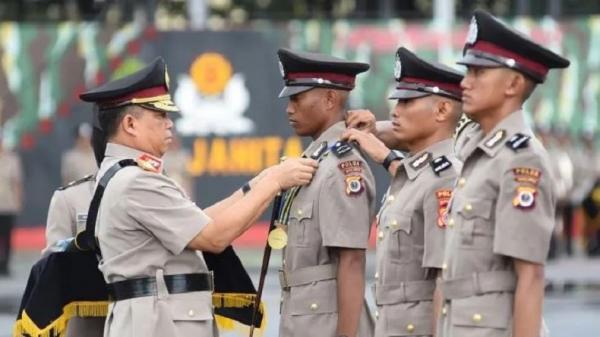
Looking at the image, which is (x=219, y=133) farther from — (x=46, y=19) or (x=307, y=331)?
(x=307, y=331)

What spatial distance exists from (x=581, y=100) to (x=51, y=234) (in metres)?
15.6

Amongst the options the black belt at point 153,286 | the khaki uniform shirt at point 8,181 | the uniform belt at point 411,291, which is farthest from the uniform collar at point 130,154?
the khaki uniform shirt at point 8,181

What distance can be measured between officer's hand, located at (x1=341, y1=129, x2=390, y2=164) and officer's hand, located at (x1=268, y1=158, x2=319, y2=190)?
0.19 meters

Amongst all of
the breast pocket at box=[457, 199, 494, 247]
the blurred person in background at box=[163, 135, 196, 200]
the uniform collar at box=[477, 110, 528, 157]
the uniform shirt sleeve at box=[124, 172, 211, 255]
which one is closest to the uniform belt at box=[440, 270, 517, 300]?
the breast pocket at box=[457, 199, 494, 247]

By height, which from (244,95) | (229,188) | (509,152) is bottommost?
(229,188)

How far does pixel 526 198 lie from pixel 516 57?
20.8 inches

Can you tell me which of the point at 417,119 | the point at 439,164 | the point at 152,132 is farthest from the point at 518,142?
the point at 152,132

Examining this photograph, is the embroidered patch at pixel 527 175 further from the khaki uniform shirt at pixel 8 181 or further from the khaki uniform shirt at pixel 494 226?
the khaki uniform shirt at pixel 8 181

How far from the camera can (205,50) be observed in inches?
829

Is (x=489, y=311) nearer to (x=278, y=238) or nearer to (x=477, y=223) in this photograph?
(x=477, y=223)

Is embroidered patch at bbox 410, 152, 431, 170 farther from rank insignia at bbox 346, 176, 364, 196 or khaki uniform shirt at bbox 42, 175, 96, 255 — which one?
khaki uniform shirt at bbox 42, 175, 96, 255

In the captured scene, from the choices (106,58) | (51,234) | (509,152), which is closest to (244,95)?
(106,58)

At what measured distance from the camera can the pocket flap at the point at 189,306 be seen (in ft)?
19.6

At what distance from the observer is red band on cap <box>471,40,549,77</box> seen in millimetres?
5203
